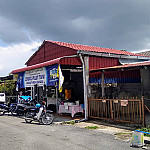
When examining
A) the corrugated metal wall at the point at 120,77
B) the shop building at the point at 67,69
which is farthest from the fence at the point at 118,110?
the corrugated metal wall at the point at 120,77

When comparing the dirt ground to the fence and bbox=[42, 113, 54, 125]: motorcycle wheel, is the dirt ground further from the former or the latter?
bbox=[42, 113, 54, 125]: motorcycle wheel

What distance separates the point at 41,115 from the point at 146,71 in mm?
7297

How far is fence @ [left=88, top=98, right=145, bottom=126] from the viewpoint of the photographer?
28.7 ft

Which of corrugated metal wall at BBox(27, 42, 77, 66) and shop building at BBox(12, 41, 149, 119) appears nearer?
shop building at BBox(12, 41, 149, 119)

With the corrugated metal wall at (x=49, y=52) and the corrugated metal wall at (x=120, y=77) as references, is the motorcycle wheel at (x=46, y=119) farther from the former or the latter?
the corrugated metal wall at (x=49, y=52)

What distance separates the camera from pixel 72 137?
288 inches

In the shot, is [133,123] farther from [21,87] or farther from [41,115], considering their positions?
[21,87]

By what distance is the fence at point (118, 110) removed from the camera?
28.7 ft

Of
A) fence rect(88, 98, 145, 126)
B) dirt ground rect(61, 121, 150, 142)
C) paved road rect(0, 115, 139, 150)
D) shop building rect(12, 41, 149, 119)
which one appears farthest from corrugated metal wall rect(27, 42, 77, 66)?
paved road rect(0, 115, 139, 150)

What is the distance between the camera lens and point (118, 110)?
955 centimetres

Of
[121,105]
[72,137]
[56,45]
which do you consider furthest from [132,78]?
[72,137]

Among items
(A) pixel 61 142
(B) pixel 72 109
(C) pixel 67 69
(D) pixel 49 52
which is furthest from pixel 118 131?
(D) pixel 49 52

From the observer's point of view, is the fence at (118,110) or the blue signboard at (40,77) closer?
the fence at (118,110)

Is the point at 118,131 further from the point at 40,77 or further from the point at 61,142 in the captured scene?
the point at 40,77
